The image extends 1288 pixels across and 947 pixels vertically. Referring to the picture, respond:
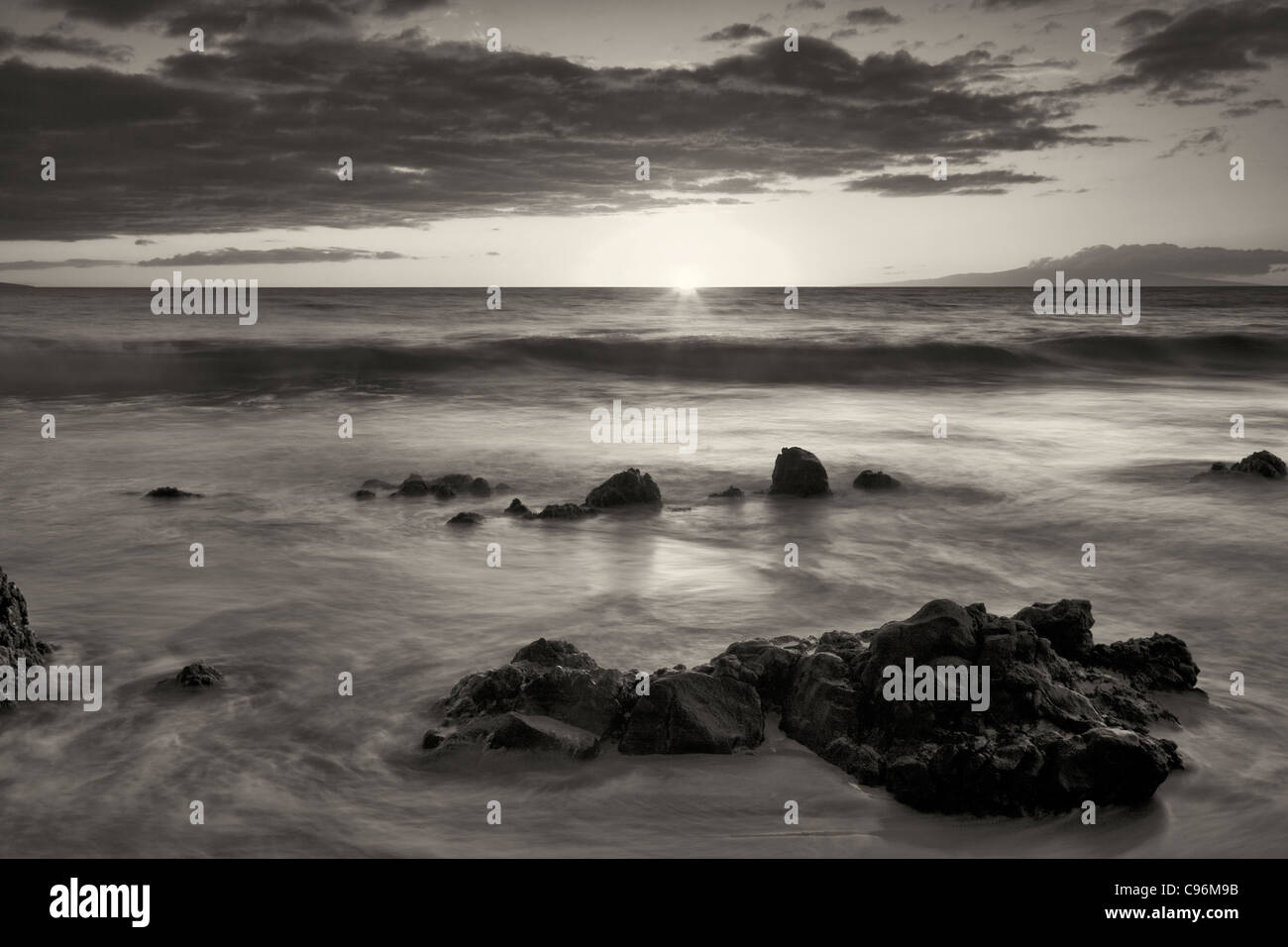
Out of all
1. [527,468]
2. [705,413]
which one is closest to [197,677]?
[527,468]

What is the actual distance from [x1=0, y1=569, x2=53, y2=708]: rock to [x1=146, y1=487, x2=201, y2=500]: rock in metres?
5.21

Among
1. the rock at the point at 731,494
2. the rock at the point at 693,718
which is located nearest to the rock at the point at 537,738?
the rock at the point at 693,718

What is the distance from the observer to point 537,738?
4895mm

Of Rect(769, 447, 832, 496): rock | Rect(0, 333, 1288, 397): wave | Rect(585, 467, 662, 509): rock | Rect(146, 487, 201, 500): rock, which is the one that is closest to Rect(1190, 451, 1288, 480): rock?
Rect(769, 447, 832, 496): rock

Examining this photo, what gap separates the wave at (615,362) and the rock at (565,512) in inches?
674

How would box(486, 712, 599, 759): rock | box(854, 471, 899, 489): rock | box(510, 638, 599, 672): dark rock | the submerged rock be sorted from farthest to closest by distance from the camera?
box(854, 471, 899, 489): rock
box(510, 638, 599, 672): dark rock
box(486, 712, 599, 759): rock
the submerged rock

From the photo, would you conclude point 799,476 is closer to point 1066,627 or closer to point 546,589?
point 546,589

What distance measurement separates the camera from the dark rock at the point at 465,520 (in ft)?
32.7

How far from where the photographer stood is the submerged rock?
442cm

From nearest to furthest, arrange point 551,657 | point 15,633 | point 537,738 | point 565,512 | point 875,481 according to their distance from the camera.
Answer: point 537,738, point 551,657, point 15,633, point 565,512, point 875,481

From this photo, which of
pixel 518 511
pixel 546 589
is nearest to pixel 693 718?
pixel 546 589

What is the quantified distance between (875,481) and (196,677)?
326 inches

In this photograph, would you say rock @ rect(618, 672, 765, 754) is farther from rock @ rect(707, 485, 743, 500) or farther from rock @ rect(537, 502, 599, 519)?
rock @ rect(707, 485, 743, 500)

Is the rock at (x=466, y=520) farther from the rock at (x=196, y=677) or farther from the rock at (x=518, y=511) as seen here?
the rock at (x=196, y=677)
